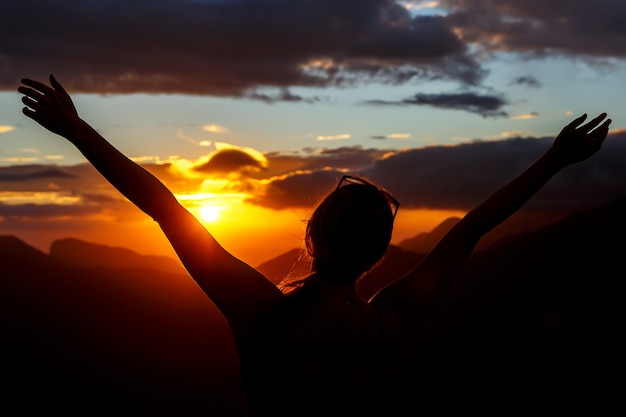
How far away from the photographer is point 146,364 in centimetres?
10900

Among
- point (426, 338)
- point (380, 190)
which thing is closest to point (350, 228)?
point (380, 190)

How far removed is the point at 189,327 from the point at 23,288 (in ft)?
132

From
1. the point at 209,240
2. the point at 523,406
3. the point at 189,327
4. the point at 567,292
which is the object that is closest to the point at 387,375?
the point at 209,240

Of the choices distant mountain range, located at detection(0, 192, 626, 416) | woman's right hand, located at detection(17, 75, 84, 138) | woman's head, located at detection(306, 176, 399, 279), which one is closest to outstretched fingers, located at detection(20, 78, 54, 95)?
woman's right hand, located at detection(17, 75, 84, 138)

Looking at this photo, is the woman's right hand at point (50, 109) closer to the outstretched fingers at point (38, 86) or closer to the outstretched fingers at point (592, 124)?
the outstretched fingers at point (38, 86)

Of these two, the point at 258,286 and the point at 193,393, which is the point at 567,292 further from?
the point at 258,286

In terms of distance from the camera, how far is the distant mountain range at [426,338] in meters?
87.2

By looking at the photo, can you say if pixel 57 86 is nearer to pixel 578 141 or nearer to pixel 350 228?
pixel 350 228

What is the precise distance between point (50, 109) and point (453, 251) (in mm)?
1780

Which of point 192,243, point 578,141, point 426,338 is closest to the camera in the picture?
point 192,243

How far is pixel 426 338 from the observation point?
100625 mm

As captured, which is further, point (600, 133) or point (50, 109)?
point (600, 133)

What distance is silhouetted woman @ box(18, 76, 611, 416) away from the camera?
253 centimetres

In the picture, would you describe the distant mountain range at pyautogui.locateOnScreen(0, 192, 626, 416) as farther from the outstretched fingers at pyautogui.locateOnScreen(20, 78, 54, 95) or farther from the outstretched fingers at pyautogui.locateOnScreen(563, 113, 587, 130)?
the outstretched fingers at pyautogui.locateOnScreen(20, 78, 54, 95)
